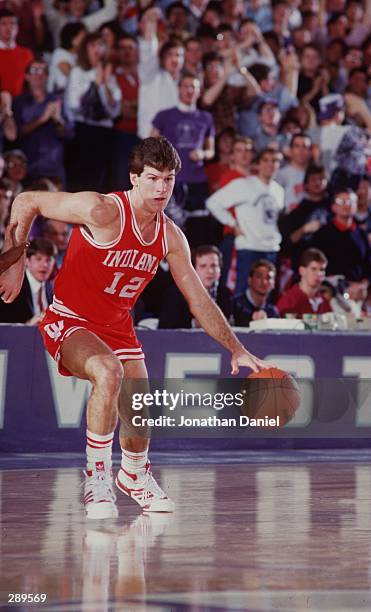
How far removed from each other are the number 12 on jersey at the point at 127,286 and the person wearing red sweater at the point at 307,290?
5.80 m

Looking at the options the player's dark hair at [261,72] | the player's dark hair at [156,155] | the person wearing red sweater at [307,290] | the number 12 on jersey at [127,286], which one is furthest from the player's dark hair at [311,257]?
the player's dark hair at [156,155]

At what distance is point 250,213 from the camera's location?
1431cm

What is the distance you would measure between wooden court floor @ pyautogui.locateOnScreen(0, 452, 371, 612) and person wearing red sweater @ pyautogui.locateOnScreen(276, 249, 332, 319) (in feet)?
11.8

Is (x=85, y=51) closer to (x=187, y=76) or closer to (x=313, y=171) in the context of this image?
(x=187, y=76)

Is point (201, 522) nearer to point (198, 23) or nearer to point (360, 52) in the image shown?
point (198, 23)

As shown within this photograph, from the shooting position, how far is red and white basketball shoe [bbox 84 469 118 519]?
7.62 m

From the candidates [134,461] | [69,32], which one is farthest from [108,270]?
[69,32]

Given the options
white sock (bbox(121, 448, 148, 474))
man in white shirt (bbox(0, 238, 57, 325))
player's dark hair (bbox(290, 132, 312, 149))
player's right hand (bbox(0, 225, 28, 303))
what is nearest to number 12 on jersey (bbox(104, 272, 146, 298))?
player's right hand (bbox(0, 225, 28, 303))

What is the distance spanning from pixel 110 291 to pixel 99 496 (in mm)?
1270

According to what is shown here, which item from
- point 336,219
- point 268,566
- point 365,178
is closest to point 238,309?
point 336,219

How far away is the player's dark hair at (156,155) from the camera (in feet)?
24.8

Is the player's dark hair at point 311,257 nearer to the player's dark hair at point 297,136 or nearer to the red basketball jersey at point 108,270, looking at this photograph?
the player's dark hair at point 297,136

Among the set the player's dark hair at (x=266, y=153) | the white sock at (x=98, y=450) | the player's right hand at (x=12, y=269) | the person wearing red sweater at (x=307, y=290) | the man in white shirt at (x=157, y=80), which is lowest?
the person wearing red sweater at (x=307, y=290)

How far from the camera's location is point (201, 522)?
755cm
